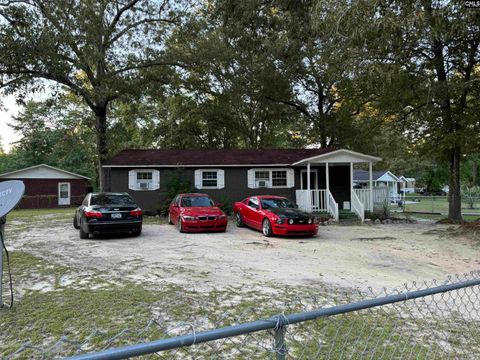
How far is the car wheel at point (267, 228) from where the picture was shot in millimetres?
12547

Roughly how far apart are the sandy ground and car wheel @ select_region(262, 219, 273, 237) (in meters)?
0.34

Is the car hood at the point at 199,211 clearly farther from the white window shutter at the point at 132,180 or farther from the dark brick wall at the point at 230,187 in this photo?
the white window shutter at the point at 132,180

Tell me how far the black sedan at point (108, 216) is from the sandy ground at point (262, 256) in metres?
0.37

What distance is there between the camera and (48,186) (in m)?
31.3

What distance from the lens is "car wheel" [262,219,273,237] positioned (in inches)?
494

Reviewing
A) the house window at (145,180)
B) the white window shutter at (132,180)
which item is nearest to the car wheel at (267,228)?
the house window at (145,180)

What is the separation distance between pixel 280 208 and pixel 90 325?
9727mm

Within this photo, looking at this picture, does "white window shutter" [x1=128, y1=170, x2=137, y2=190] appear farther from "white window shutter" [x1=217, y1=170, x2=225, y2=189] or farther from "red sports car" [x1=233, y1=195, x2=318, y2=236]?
"red sports car" [x1=233, y1=195, x2=318, y2=236]

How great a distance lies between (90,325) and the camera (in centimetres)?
438

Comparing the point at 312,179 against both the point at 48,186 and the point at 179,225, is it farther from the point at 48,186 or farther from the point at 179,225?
the point at 48,186

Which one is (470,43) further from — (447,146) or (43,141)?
(43,141)

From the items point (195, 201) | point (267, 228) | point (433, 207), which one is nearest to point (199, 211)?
point (195, 201)

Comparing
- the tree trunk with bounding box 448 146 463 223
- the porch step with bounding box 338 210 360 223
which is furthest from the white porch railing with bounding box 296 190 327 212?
the tree trunk with bounding box 448 146 463 223

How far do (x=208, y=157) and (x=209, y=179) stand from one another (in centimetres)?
152
